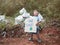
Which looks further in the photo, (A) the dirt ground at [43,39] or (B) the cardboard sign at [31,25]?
(A) the dirt ground at [43,39]

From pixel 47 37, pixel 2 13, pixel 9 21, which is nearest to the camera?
pixel 47 37

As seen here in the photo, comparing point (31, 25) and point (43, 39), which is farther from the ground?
point (31, 25)

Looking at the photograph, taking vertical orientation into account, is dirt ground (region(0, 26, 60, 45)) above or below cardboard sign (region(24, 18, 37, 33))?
below

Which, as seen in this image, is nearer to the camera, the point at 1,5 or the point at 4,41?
the point at 4,41

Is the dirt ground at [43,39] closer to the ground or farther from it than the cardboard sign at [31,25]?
closer to the ground

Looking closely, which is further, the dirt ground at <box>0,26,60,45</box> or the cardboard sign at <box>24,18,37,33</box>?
the dirt ground at <box>0,26,60,45</box>

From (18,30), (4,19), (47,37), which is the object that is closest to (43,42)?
(47,37)

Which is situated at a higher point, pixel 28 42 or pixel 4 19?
pixel 4 19

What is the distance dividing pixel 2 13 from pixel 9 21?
96cm

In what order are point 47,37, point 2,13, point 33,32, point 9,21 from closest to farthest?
point 33,32, point 47,37, point 9,21, point 2,13

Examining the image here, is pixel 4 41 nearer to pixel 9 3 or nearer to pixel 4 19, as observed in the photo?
pixel 4 19

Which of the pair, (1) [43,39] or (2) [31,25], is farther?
(1) [43,39]

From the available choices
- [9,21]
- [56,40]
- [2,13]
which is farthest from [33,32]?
[2,13]

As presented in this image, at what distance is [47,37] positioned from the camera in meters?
11.1
